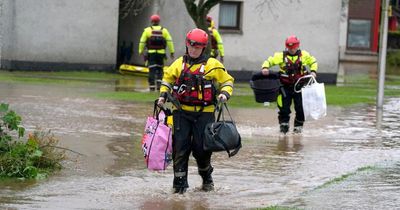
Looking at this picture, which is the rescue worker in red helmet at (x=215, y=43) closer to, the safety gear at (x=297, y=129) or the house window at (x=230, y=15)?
the house window at (x=230, y=15)

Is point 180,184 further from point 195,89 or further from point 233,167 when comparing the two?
point 233,167

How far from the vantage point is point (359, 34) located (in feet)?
178

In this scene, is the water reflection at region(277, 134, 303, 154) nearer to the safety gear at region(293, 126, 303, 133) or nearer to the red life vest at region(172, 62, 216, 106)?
the safety gear at region(293, 126, 303, 133)

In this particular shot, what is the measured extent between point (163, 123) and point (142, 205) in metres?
1.16

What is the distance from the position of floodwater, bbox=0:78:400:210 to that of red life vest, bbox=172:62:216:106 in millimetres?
942

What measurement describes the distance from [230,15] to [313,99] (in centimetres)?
1588

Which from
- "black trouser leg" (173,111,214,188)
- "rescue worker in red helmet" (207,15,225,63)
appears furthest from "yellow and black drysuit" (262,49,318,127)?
"rescue worker in red helmet" (207,15,225,63)

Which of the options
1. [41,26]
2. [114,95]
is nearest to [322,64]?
Result: [41,26]

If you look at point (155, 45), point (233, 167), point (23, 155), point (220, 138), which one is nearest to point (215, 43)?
point (155, 45)

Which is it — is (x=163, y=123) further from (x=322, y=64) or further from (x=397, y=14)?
(x=397, y=14)

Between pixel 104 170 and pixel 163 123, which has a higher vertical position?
pixel 163 123

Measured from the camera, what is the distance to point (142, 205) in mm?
9047

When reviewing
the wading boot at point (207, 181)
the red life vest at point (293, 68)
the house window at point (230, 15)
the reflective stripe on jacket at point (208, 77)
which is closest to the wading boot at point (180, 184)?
the wading boot at point (207, 181)

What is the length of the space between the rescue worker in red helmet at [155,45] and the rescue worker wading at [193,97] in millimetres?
13227
